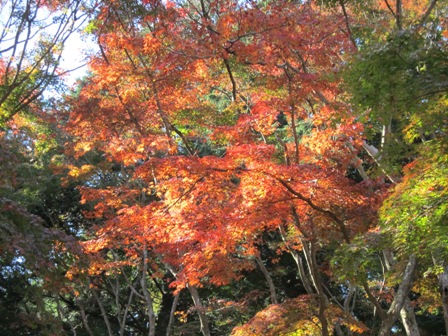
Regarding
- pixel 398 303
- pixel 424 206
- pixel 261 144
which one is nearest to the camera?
pixel 424 206

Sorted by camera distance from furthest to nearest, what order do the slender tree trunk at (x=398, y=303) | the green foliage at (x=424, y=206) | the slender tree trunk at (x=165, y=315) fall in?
the slender tree trunk at (x=165, y=315)
the slender tree trunk at (x=398, y=303)
the green foliage at (x=424, y=206)

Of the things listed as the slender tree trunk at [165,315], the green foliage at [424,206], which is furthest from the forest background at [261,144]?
the slender tree trunk at [165,315]

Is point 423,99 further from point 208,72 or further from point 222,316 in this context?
point 222,316

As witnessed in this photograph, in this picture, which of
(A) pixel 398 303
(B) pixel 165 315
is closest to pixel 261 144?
(A) pixel 398 303

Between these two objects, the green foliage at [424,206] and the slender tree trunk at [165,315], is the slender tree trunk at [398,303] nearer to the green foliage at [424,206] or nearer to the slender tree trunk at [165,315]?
the green foliage at [424,206]

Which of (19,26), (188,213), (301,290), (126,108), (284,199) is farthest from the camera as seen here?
(301,290)

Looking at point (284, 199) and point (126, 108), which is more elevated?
point (126, 108)

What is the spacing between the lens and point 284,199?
6156mm

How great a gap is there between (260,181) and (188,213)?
5.14 ft

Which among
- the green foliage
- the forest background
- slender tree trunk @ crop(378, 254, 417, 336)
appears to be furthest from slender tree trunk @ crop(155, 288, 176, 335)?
the green foliage

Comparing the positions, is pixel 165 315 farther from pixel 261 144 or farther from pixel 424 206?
pixel 424 206

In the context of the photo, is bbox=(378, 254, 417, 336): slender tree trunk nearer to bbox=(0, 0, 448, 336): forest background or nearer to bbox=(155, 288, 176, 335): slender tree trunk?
bbox=(0, 0, 448, 336): forest background

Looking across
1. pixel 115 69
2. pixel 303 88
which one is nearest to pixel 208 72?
pixel 115 69

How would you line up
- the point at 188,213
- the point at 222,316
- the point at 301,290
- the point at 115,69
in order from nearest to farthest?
the point at 188,213 < the point at 115,69 < the point at 222,316 < the point at 301,290
